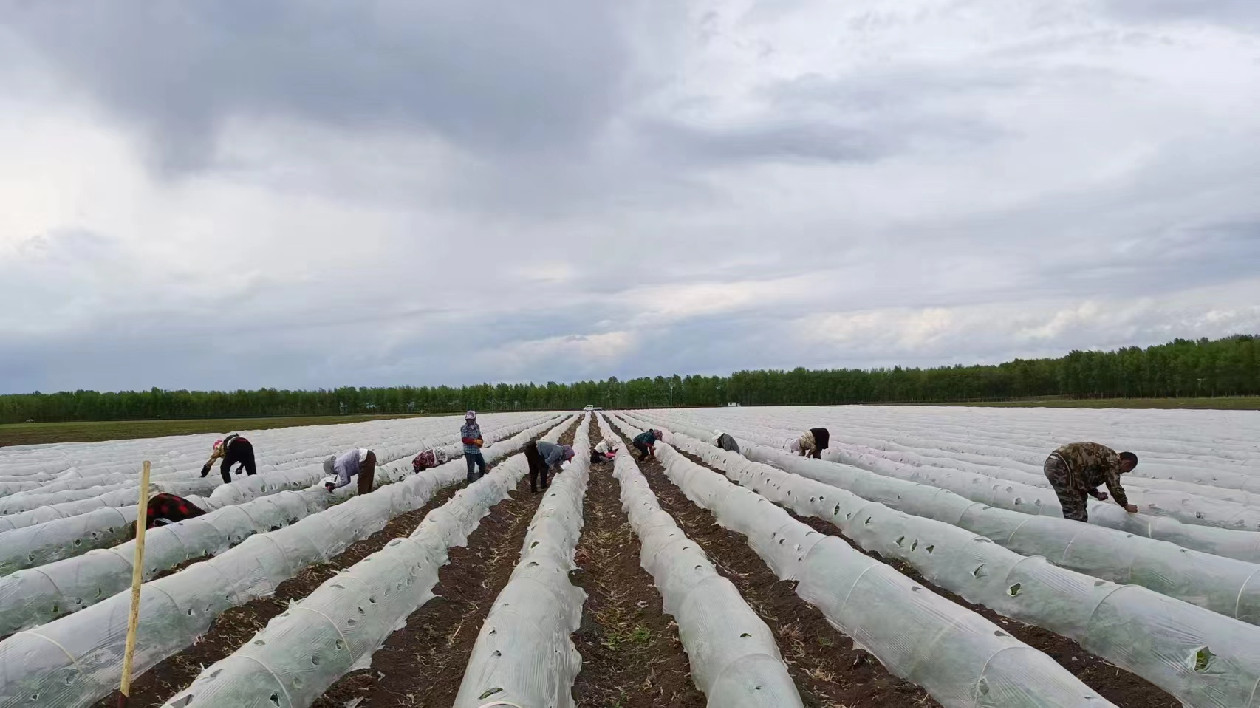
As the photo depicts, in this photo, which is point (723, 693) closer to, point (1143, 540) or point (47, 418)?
point (1143, 540)

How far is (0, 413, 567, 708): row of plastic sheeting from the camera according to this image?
4.69 meters

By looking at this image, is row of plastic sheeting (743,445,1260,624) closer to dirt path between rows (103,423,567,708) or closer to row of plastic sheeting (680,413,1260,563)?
row of plastic sheeting (680,413,1260,563)

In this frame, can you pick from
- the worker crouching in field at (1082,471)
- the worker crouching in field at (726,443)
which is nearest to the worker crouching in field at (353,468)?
the worker crouching in field at (726,443)

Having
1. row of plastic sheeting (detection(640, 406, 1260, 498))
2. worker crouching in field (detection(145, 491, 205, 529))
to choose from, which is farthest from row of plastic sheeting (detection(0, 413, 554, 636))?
row of plastic sheeting (detection(640, 406, 1260, 498))

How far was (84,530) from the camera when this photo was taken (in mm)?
9508

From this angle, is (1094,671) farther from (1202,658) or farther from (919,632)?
(919,632)

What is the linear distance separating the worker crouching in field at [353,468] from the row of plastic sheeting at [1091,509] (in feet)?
32.5

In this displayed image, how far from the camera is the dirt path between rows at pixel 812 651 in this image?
469 centimetres

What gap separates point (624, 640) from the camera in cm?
609

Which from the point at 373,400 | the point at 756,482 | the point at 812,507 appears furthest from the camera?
the point at 373,400

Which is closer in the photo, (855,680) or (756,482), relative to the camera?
(855,680)

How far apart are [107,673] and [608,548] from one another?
5619 millimetres

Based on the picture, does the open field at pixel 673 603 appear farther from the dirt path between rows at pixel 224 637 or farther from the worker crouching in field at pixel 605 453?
the worker crouching in field at pixel 605 453

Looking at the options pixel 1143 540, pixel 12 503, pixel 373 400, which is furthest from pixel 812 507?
pixel 373 400
